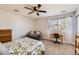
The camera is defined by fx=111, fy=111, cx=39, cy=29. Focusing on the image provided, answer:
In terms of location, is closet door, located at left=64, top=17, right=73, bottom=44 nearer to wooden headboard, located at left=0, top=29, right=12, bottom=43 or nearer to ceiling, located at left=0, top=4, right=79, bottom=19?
ceiling, located at left=0, top=4, right=79, bottom=19

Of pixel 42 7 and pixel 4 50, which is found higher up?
pixel 42 7

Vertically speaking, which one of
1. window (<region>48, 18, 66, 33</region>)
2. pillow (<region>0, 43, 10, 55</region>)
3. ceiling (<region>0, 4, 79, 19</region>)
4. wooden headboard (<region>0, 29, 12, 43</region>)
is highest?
ceiling (<region>0, 4, 79, 19</region>)

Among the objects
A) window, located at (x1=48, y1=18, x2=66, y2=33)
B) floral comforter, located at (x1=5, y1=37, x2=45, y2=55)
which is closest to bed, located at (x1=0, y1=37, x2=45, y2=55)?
floral comforter, located at (x1=5, y1=37, x2=45, y2=55)

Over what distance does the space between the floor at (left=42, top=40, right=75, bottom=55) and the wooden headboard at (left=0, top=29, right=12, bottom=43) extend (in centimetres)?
49

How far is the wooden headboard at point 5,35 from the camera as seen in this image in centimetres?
154

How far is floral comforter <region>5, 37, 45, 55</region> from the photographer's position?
154 centimetres

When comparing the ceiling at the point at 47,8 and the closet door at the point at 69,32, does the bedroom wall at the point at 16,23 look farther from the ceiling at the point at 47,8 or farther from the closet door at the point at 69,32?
the closet door at the point at 69,32

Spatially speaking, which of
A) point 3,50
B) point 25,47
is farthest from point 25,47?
point 3,50

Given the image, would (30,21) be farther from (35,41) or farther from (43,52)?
(43,52)

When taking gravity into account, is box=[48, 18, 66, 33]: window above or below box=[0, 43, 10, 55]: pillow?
above
